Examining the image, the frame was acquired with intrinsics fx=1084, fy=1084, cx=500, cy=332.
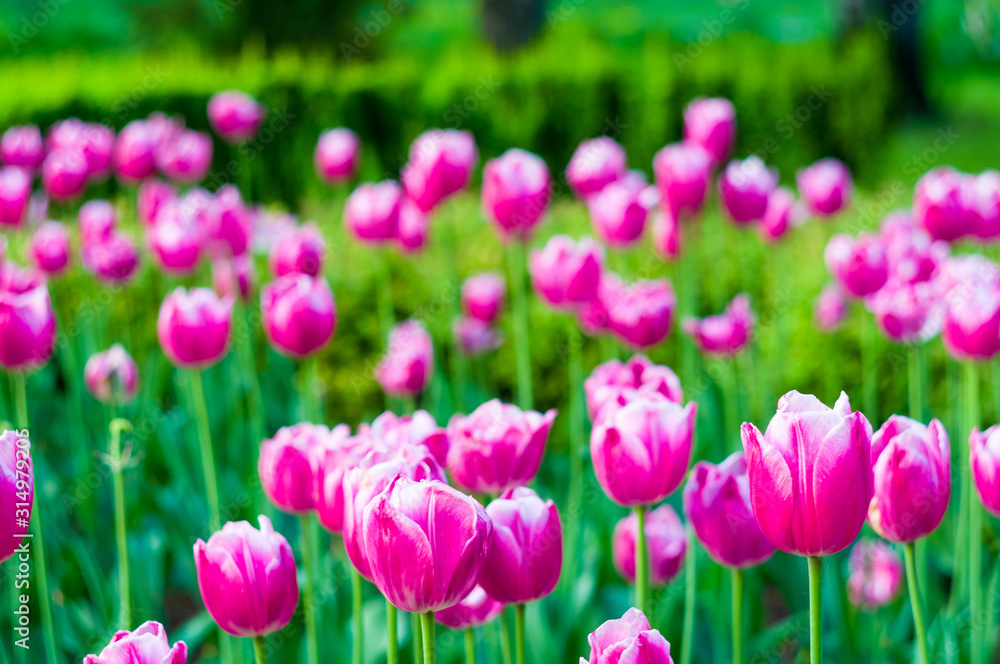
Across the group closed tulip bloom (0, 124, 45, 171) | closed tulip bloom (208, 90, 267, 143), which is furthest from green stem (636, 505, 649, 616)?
closed tulip bloom (208, 90, 267, 143)

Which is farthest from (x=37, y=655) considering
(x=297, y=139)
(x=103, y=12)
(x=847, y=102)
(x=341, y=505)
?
(x=103, y=12)

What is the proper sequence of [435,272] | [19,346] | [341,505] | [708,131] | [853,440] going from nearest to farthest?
1. [853,440]
2. [341,505]
3. [19,346]
4. [708,131]
5. [435,272]

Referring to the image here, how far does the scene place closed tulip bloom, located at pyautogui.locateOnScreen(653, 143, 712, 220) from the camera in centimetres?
298

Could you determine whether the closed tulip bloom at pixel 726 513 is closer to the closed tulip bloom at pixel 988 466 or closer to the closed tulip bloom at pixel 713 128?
the closed tulip bloom at pixel 988 466

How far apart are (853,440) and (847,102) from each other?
908cm

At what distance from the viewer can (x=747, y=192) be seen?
3076mm

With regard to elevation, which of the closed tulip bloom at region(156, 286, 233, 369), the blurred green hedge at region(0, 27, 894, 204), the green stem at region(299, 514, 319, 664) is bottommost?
the green stem at region(299, 514, 319, 664)

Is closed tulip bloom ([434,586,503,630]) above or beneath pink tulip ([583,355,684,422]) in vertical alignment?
beneath

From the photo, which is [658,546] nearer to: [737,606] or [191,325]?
[737,606]

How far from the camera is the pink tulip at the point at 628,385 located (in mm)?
1584

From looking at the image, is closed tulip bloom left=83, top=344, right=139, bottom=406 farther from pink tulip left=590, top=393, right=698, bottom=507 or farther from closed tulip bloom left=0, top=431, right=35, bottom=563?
pink tulip left=590, top=393, right=698, bottom=507

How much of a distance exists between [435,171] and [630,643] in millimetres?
2057

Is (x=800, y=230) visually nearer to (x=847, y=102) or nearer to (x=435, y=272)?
(x=435, y=272)

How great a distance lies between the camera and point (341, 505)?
1469 mm
